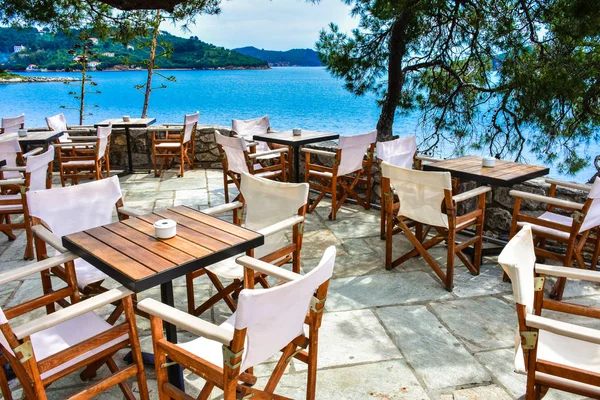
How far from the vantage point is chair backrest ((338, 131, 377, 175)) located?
4035 millimetres

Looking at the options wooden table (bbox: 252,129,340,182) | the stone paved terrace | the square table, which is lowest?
the stone paved terrace

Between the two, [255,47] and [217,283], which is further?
[255,47]

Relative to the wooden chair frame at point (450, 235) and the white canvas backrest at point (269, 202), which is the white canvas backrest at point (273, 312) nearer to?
the white canvas backrest at point (269, 202)

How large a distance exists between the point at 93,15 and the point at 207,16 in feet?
4.96

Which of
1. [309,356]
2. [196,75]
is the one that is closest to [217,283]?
[309,356]

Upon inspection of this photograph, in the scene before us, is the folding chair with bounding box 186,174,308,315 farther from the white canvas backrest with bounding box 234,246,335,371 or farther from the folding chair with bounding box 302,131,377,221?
the folding chair with bounding box 302,131,377,221

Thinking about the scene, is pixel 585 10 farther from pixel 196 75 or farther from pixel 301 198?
pixel 196 75

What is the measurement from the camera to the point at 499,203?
12.1 ft

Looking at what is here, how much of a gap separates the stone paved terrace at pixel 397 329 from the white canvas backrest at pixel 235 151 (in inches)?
40.1

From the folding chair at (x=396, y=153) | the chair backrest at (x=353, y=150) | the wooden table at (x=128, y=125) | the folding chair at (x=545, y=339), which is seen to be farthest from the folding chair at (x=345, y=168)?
the wooden table at (x=128, y=125)

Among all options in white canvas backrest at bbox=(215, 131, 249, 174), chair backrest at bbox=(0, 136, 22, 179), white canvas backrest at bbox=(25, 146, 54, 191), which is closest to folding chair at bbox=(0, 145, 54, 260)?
white canvas backrest at bbox=(25, 146, 54, 191)

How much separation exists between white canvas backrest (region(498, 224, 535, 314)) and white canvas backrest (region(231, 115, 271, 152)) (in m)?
4.00

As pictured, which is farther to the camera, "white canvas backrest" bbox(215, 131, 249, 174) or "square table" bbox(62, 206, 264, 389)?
"white canvas backrest" bbox(215, 131, 249, 174)

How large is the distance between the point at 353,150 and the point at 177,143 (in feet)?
9.00
